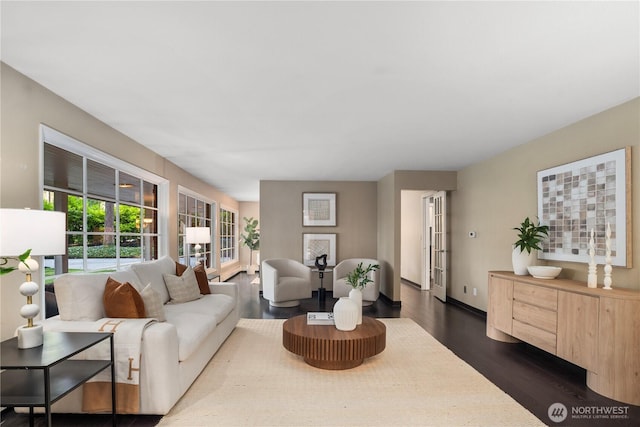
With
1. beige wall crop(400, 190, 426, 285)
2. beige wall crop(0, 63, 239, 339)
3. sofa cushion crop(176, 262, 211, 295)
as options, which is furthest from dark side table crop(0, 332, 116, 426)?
beige wall crop(400, 190, 426, 285)

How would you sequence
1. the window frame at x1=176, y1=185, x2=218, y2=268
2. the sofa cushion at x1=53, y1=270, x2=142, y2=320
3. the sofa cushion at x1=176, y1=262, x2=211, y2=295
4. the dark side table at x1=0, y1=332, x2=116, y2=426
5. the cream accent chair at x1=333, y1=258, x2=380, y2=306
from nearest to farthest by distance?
the dark side table at x1=0, y1=332, x2=116, y2=426 < the sofa cushion at x1=53, y1=270, x2=142, y2=320 < the sofa cushion at x1=176, y1=262, x2=211, y2=295 < the cream accent chair at x1=333, y1=258, x2=380, y2=306 < the window frame at x1=176, y1=185, x2=218, y2=268

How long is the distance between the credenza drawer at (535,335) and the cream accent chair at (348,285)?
2.40 m

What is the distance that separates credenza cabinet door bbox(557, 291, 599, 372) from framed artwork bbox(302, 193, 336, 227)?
4.64 m

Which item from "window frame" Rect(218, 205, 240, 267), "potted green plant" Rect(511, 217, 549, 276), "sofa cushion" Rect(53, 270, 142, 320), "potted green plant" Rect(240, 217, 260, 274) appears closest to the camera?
"sofa cushion" Rect(53, 270, 142, 320)

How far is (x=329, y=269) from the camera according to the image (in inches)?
276

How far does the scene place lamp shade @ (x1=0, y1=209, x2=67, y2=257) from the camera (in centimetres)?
191

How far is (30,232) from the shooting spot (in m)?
→ 2.00

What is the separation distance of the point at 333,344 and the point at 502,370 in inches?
64.1

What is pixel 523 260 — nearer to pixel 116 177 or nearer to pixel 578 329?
pixel 578 329

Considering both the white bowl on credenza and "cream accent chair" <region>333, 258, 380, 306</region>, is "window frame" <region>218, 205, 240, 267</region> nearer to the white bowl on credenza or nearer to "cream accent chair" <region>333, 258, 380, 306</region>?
"cream accent chair" <region>333, 258, 380, 306</region>

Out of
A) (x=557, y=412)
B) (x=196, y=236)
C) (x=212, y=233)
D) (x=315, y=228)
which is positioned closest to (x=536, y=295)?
(x=557, y=412)

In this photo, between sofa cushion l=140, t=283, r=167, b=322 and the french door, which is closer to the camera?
sofa cushion l=140, t=283, r=167, b=322

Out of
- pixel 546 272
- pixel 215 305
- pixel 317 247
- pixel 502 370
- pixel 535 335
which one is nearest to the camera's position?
pixel 502 370

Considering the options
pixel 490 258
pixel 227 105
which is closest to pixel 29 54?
pixel 227 105
